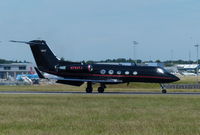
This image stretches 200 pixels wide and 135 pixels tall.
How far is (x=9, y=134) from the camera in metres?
15.9

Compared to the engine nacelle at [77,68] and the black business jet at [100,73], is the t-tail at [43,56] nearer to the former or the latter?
the black business jet at [100,73]

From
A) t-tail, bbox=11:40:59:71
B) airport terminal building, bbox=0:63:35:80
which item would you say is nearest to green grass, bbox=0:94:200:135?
t-tail, bbox=11:40:59:71

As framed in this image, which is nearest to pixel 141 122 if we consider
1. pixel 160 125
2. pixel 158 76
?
pixel 160 125

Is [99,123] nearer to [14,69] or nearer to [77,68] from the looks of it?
[77,68]

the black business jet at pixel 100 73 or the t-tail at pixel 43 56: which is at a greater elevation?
the t-tail at pixel 43 56

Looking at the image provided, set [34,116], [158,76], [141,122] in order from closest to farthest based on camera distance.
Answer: [141,122]
[34,116]
[158,76]

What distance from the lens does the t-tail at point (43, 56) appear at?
185 feet

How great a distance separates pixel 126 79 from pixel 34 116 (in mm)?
32892

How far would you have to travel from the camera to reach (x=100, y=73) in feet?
179

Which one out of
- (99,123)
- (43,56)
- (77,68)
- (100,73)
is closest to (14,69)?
(43,56)

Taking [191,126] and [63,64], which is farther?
[63,64]

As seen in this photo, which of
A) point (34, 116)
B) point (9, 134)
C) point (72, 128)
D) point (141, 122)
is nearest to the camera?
point (9, 134)

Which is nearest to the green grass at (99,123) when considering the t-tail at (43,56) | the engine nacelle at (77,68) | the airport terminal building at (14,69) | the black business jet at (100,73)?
the black business jet at (100,73)

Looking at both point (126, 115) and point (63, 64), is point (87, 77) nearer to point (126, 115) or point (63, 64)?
point (63, 64)
